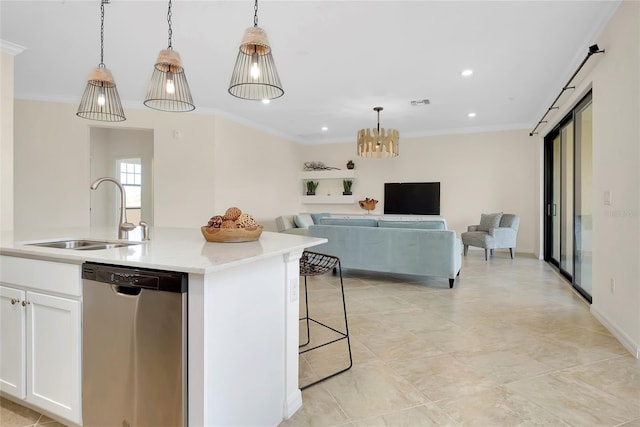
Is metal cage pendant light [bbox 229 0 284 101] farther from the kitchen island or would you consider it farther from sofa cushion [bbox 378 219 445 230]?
sofa cushion [bbox 378 219 445 230]

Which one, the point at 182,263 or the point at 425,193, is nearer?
the point at 182,263

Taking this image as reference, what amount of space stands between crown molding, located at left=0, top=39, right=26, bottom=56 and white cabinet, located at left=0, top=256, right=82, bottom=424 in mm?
2967

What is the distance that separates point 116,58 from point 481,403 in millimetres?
4745

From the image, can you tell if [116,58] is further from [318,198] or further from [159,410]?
[318,198]

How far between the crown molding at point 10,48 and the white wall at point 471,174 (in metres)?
6.33

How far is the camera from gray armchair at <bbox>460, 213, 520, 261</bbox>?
6461mm

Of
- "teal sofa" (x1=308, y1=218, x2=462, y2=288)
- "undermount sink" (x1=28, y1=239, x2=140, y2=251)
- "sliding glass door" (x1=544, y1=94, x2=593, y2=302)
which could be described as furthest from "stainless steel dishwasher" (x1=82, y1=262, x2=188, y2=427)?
"sliding glass door" (x1=544, y1=94, x2=593, y2=302)

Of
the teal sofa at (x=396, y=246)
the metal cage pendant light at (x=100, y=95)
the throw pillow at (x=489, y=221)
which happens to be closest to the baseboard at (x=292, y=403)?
the metal cage pendant light at (x=100, y=95)

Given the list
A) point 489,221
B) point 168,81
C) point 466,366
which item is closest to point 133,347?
point 168,81

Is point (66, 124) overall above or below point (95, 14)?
below

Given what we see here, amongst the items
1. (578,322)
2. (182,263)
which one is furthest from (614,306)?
(182,263)

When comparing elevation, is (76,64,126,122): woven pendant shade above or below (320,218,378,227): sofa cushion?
above

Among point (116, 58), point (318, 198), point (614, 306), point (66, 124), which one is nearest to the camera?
point (614, 306)

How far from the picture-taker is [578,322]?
316 centimetres
